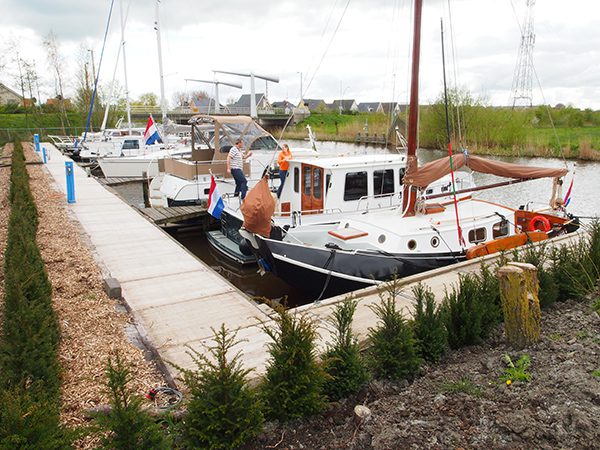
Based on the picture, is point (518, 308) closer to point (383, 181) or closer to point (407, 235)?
point (407, 235)

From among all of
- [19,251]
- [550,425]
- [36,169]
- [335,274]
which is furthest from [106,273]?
[36,169]

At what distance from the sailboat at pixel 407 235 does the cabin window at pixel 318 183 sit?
105cm

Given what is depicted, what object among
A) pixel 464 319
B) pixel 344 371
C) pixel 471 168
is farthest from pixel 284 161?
pixel 344 371

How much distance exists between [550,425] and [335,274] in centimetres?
586

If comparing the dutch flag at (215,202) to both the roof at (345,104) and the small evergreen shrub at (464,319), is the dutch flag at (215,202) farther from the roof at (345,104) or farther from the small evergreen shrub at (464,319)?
the roof at (345,104)

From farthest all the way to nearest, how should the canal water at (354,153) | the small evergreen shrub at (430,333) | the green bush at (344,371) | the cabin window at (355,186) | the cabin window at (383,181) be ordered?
the canal water at (354,153), the cabin window at (383,181), the cabin window at (355,186), the small evergreen shrub at (430,333), the green bush at (344,371)

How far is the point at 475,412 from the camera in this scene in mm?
4129

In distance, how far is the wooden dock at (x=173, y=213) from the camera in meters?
15.1

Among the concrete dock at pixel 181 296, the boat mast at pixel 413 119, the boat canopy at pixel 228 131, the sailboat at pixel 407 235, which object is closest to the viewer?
the concrete dock at pixel 181 296

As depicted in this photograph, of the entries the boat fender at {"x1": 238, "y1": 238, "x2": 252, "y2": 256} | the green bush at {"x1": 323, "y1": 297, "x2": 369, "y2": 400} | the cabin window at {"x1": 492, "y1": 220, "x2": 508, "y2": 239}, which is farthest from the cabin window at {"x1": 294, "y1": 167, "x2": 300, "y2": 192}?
the green bush at {"x1": 323, "y1": 297, "x2": 369, "y2": 400}

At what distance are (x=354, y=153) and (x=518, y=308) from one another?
410 inches

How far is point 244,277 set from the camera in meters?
Result: 13.4

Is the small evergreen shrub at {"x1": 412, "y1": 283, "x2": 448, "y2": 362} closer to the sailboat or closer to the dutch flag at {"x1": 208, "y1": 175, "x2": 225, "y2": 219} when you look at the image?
the sailboat

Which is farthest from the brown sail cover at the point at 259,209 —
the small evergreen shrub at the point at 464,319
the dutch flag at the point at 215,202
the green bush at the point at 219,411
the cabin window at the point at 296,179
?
the green bush at the point at 219,411
